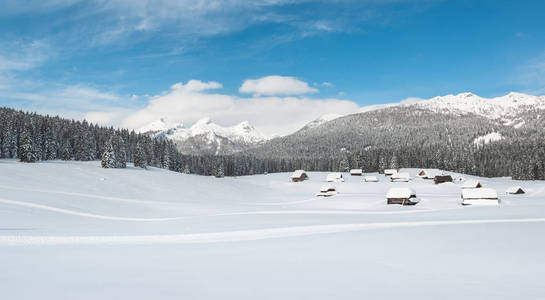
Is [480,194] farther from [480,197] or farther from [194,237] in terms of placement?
[194,237]

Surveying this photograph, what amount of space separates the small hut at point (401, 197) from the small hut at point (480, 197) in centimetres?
785

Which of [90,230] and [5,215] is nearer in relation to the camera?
[90,230]

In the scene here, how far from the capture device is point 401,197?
54.8 m

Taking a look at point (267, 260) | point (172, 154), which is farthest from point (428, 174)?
point (267, 260)

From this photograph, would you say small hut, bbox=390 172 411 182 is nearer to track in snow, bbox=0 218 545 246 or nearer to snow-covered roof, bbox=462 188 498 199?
snow-covered roof, bbox=462 188 498 199

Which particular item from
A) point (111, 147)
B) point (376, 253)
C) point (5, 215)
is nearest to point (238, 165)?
point (111, 147)

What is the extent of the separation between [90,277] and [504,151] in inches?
7487

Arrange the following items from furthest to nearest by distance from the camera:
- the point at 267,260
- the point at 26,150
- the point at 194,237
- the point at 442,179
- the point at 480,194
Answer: the point at 442,179 < the point at 26,150 < the point at 480,194 < the point at 194,237 < the point at 267,260

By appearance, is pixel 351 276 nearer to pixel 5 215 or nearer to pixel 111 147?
pixel 5 215

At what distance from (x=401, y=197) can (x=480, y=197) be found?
1269 cm

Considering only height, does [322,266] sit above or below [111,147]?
below

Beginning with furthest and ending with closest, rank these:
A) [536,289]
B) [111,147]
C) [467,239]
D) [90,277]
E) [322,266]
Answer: [111,147], [467,239], [322,266], [90,277], [536,289]

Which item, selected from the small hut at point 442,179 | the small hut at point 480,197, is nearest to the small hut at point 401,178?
the small hut at point 442,179

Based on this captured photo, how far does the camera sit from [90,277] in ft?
35.7
